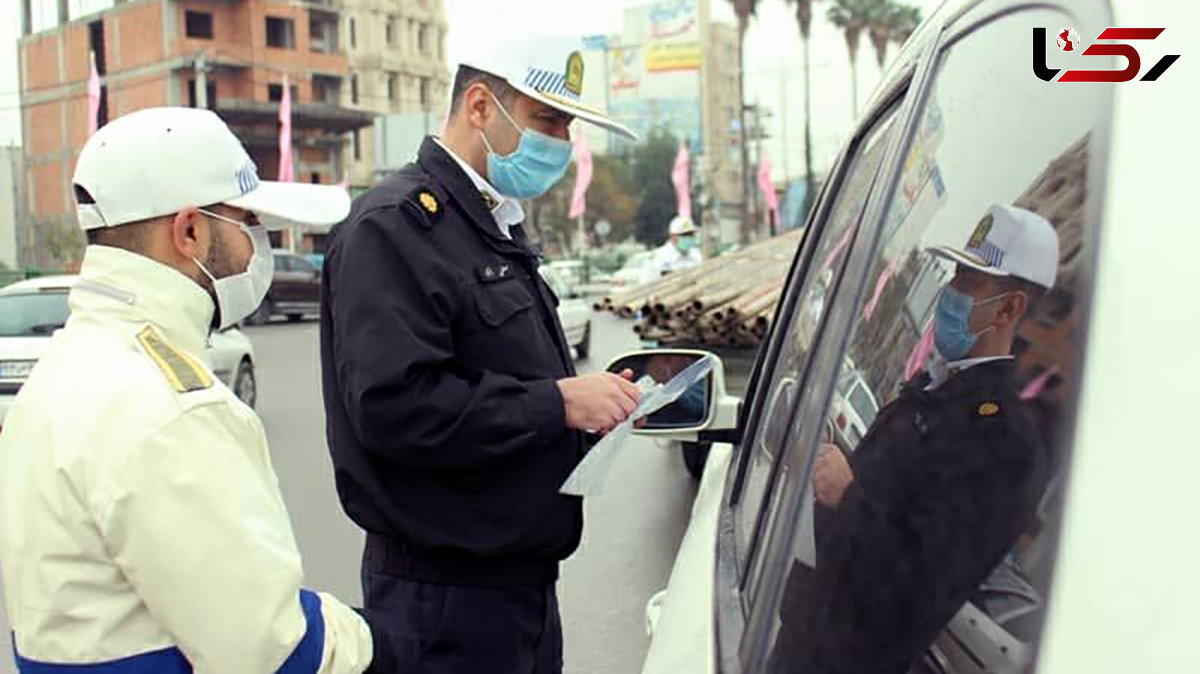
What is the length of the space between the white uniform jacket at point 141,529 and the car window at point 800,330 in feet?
2.26

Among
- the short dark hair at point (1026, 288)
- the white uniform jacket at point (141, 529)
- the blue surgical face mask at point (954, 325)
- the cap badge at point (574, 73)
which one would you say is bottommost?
the white uniform jacket at point (141, 529)

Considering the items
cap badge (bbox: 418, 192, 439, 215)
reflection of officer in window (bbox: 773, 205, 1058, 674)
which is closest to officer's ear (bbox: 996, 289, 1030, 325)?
reflection of officer in window (bbox: 773, 205, 1058, 674)

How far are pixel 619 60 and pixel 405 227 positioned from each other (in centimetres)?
10304

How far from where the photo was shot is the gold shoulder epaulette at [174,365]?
1.76 metres

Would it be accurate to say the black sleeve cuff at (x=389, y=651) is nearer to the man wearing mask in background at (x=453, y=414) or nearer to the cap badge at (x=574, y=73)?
the man wearing mask in background at (x=453, y=414)

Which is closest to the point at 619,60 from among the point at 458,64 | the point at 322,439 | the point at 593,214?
the point at 593,214

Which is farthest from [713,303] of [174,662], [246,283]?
[174,662]

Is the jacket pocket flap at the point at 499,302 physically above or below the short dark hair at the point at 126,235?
below

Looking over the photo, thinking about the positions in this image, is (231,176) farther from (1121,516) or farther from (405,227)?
(1121,516)

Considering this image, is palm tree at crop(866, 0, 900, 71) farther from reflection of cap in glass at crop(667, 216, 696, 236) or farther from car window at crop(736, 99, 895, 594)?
car window at crop(736, 99, 895, 594)

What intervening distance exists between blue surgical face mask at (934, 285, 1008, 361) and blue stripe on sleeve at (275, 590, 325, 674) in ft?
3.50

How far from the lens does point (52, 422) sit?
171 cm

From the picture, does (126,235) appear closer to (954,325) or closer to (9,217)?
(954,325)

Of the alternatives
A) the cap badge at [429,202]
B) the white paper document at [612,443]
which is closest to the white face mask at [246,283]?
the cap badge at [429,202]
